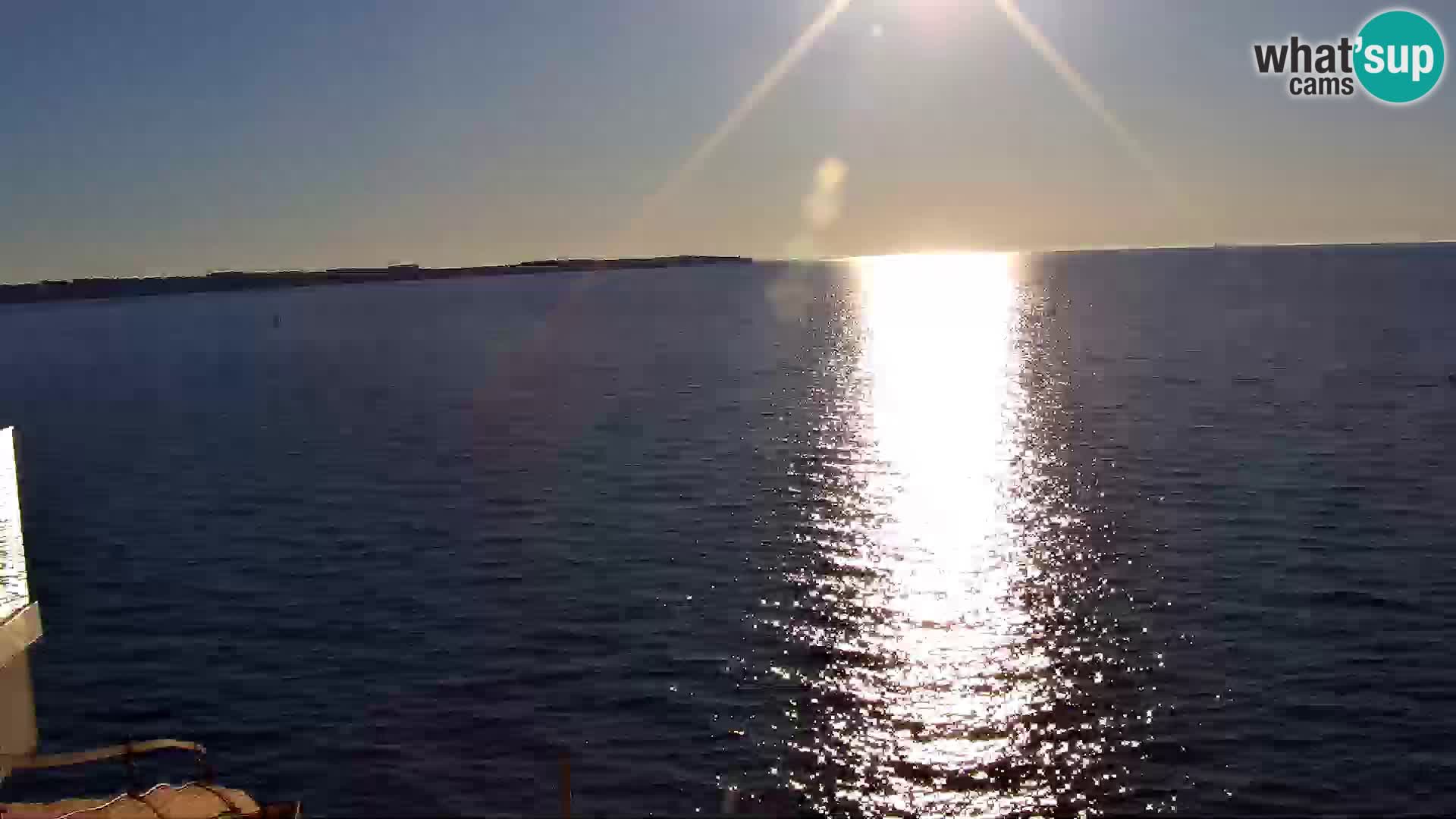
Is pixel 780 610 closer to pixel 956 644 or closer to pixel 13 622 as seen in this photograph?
pixel 956 644

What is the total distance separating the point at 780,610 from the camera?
49.4 meters

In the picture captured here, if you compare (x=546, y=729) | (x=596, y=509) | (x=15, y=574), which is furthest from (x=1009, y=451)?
(x=15, y=574)

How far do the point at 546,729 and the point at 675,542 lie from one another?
22.2m

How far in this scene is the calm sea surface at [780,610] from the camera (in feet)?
118

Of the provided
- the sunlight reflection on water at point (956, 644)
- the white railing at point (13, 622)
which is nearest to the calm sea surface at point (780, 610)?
the sunlight reflection on water at point (956, 644)

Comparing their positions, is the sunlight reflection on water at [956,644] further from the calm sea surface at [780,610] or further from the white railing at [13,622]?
the white railing at [13,622]

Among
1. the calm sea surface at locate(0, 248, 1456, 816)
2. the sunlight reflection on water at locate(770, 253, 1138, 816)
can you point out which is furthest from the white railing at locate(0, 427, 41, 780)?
the sunlight reflection on water at locate(770, 253, 1138, 816)

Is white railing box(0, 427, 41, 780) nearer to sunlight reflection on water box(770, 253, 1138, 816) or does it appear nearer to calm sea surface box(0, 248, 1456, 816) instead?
calm sea surface box(0, 248, 1456, 816)

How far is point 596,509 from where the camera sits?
226ft

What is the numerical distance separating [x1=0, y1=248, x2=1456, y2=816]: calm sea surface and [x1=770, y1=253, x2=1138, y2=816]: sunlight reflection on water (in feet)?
0.61

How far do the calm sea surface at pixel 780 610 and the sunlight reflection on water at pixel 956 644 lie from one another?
187 mm

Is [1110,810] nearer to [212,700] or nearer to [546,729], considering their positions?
[546,729]

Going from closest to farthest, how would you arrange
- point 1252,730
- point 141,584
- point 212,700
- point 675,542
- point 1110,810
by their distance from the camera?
point 1110,810, point 1252,730, point 212,700, point 141,584, point 675,542

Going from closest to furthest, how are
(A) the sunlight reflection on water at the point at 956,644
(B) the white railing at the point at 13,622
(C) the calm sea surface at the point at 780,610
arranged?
(B) the white railing at the point at 13,622
(A) the sunlight reflection on water at the point at 956,644
(C) the calm sea surface at the point at 780,610
